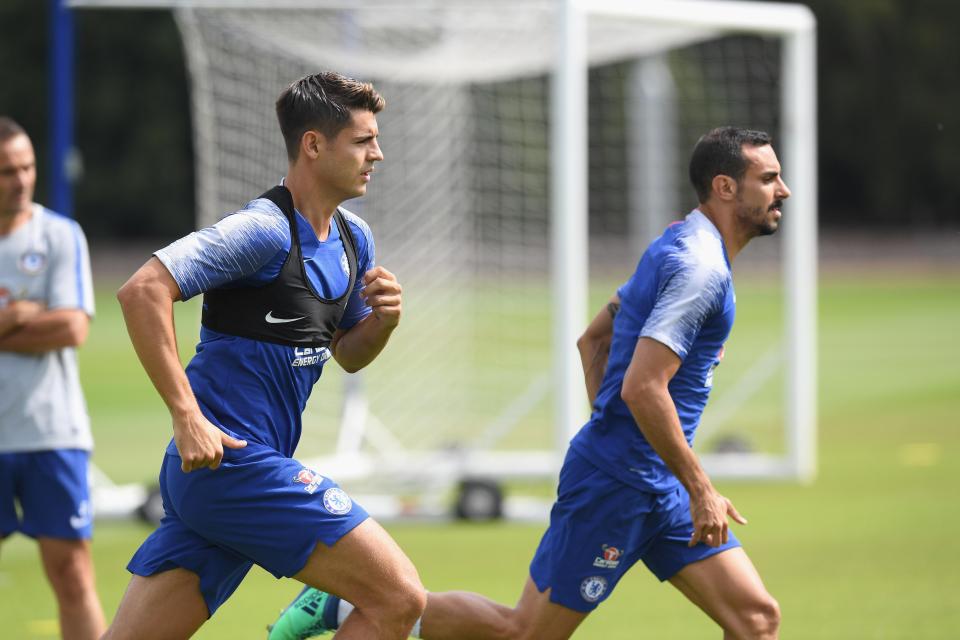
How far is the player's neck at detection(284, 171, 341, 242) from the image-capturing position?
444 cm

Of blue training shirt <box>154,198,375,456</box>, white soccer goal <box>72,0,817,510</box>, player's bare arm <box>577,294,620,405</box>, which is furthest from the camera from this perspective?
white soccer goal <box>72,0,817,510</box>

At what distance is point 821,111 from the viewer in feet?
145

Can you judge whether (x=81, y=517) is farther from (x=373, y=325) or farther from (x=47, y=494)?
(x=373, y=325)

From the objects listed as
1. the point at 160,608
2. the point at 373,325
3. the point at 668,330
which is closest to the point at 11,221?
the point at 373,325

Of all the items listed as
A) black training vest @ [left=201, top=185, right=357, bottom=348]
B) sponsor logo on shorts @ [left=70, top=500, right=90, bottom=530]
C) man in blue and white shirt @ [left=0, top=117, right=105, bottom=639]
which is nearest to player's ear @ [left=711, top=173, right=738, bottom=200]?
black training vest @ [left=201, top=185, right=357, bottom=348]

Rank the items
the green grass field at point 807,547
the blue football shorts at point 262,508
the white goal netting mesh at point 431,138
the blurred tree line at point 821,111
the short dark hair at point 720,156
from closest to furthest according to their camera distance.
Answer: the blue football shorts at point 262,508
the short dark hair at point 720,156
the green grass field at point 807,547
the white goal netting mesh at point 431,138
the blurred tree line at point 821,111

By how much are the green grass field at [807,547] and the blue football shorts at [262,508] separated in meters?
2.74

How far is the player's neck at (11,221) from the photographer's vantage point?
609cm

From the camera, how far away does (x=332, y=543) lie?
423 centimetres

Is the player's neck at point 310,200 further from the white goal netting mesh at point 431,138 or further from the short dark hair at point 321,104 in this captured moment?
the white goal netting mesh at point 431,138

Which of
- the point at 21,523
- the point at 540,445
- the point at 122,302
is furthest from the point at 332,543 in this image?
the point at 540,445

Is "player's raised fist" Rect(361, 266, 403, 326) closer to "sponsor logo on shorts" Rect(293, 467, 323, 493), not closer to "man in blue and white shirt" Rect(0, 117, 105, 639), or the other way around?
"sponsor logo on shorts" Rect(293, 467, 323, 493)

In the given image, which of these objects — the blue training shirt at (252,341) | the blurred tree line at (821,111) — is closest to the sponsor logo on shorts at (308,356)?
the blue training shirt at (252,341)

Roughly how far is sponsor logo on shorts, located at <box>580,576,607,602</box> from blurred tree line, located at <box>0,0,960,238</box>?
38.0m
